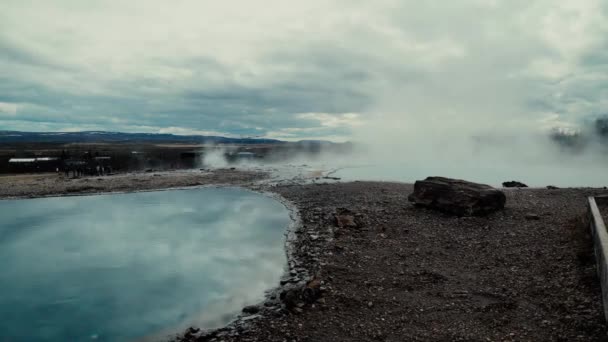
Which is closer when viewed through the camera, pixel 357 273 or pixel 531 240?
pixel 357 273

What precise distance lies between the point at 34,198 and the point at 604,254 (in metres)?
49.6

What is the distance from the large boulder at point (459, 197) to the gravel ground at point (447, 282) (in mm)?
698

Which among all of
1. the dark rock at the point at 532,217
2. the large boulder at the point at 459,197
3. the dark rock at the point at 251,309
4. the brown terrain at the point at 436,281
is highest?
the large boulder at the point at 459,197

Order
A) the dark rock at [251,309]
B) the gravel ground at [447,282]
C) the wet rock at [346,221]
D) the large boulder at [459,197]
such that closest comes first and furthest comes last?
the gravel ground at [447,282] → the dark rock at [251,309] → the large boulder at [459,197] → the wet rock at [346,221]

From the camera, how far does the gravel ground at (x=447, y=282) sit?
9844mm

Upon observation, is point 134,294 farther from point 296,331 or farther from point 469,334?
point 469,334

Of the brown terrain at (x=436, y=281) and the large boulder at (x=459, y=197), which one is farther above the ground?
the large boulder at (x=459, y=197)

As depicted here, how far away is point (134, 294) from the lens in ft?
51.8

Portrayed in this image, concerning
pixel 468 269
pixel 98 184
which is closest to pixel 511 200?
pixel 468 269

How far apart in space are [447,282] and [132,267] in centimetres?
1520

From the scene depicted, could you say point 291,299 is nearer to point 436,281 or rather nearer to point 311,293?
point 311,293

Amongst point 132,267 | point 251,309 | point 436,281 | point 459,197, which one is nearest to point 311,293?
point 251,309

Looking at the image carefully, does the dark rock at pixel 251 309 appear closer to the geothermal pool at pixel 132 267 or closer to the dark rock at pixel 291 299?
the geothermal pool at pixel 132 267

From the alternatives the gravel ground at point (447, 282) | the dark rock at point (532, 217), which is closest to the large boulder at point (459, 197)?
the gravel ground at point (447, 282)
